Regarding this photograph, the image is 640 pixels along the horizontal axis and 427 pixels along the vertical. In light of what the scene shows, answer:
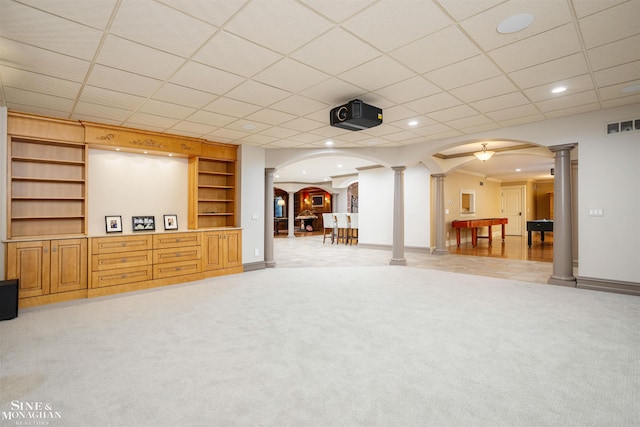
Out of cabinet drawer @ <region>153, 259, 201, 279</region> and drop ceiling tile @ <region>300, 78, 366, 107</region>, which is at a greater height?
drop ceiling tile @ <region>300, 78, 366, 107</region>

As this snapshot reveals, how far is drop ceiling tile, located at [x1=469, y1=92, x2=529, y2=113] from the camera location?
13.7 ft

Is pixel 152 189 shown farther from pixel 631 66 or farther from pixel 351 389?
pixel 631 66

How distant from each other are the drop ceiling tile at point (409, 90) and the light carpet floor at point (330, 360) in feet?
8.85

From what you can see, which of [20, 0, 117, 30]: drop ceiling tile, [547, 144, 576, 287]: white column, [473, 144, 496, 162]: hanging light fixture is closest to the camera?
[20, 0, 117, 30]: drop ceiling tile

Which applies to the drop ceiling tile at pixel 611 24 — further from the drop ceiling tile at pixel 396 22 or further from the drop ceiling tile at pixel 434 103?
the drop ceiling tile at pixel 434 103

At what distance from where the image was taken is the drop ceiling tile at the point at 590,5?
2.28 meters

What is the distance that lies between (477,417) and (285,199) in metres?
19.2

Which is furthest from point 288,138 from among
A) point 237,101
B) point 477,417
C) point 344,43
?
point 477,417

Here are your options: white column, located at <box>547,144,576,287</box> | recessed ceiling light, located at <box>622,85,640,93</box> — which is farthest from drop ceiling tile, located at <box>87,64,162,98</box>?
white column, located at <box>547,144,576,287</box>

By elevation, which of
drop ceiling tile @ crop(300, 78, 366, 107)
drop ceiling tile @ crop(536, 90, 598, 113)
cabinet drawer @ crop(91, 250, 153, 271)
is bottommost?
cabinet drawer @ crop(91, 250, 153, 271)

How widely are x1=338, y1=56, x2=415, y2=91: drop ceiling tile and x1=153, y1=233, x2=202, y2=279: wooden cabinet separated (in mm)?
4053

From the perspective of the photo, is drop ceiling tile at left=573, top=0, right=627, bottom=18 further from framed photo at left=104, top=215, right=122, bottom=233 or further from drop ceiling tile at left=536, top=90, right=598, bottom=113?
framed photo at left=104, top=215, right=122, bottom=233

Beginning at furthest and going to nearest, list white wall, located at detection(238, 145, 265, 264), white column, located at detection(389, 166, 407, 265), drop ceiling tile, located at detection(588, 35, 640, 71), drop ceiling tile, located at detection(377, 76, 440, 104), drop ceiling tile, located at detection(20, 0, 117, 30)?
white column, located at detection(389, 166, 407, 265) → white wall, located at detection(238, 145, 265, 264) → drop ceiling tile, located at detection(377, 76, 440, 104) → drop ceiling tile, located at detection(588, 35, 640, 71) → drop ceiling tile, located at detection(20, 0, 117, 30)

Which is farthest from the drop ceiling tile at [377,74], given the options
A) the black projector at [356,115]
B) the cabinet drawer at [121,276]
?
the cabinet drawer at [121,276]
